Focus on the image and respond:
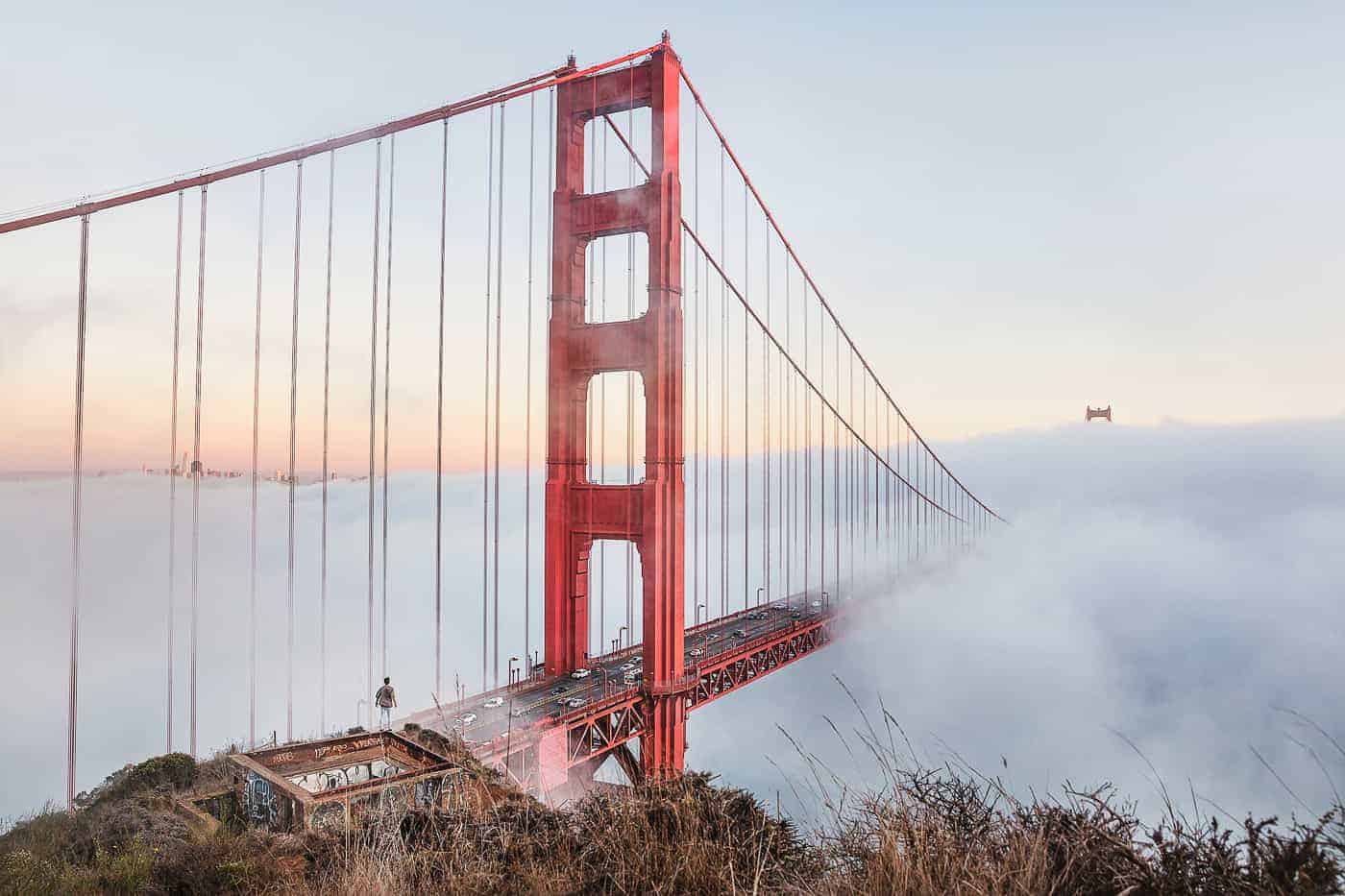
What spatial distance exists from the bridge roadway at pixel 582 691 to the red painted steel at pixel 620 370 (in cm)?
109

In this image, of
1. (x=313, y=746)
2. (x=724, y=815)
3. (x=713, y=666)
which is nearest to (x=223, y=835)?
(x=313, y=746)

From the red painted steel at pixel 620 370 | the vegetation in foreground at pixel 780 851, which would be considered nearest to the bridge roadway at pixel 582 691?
the red painted steel at pixel 620 370

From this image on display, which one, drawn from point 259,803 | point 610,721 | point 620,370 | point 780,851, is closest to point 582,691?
point 610,721

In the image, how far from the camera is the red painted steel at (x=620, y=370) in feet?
64.7

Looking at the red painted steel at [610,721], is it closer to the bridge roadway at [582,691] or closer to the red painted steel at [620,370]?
the bridge roadway at [582,691]

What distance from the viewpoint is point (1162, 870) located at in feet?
9.84

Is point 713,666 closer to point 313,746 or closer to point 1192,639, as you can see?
point 313,746

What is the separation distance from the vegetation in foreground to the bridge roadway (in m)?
4.03

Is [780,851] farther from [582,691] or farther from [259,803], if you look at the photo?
[582,691]

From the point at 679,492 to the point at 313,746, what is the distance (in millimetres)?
11762

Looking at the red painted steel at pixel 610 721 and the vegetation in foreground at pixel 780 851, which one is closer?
the vegetation in foreground at pixel 780 851

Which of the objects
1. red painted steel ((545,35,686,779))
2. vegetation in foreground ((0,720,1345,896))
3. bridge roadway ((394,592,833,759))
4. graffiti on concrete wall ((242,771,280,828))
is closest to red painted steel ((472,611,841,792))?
bridge roadway ((394,592,833,759))

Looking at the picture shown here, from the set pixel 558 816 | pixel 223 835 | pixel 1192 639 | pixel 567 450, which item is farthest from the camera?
pixel 1192 639

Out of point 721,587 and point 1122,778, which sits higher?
point 721,587
